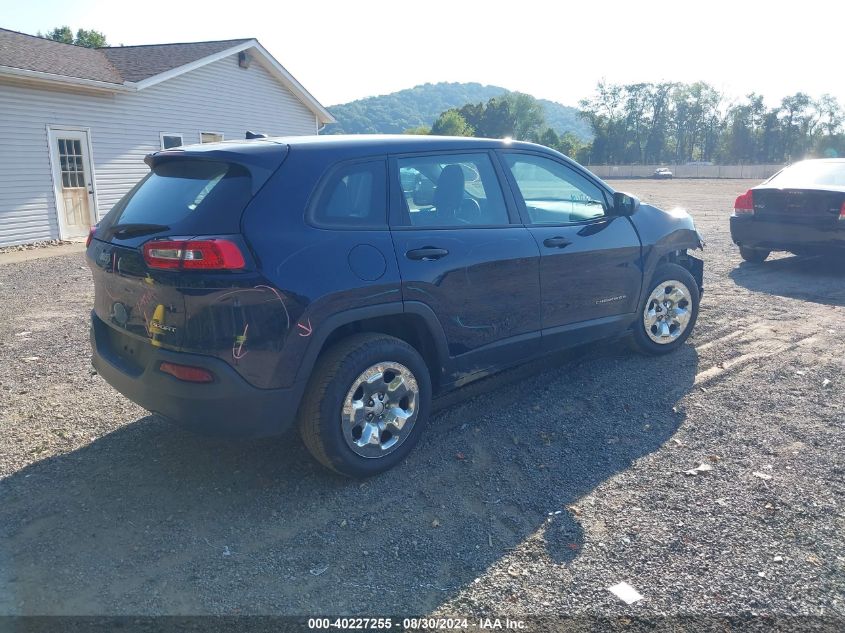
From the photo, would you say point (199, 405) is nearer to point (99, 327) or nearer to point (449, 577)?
point (99, 327)

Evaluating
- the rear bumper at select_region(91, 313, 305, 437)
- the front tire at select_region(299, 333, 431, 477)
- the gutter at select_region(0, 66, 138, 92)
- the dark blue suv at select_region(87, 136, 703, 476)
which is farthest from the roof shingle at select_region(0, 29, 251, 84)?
the front tire at select_region(299, 333, 431, 477)

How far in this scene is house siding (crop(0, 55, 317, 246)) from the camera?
1344cm

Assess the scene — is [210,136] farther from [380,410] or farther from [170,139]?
[380,410]

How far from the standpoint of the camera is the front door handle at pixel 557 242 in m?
4.59

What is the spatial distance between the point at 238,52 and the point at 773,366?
53.3 ft

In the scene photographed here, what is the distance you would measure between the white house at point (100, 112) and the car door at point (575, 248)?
469 inches

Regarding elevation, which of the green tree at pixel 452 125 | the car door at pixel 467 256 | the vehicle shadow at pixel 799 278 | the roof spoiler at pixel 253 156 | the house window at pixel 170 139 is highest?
the green tree at pixel 452 125

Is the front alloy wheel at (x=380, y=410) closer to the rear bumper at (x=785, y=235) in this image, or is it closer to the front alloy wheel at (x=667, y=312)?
the front alloy wheel at (x=667, y=312)

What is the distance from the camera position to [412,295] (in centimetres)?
380

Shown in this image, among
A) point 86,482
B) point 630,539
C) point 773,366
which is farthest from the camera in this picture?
point 773,366

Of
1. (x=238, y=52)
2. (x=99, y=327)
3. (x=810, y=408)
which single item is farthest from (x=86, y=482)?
(x=238, y=52)

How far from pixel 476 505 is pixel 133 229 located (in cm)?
230

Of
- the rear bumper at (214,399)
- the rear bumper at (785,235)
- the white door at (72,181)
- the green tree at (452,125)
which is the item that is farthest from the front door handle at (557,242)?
the green tree at (452,125)

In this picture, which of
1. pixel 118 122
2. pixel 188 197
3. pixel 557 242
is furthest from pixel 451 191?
pixel 118 122
